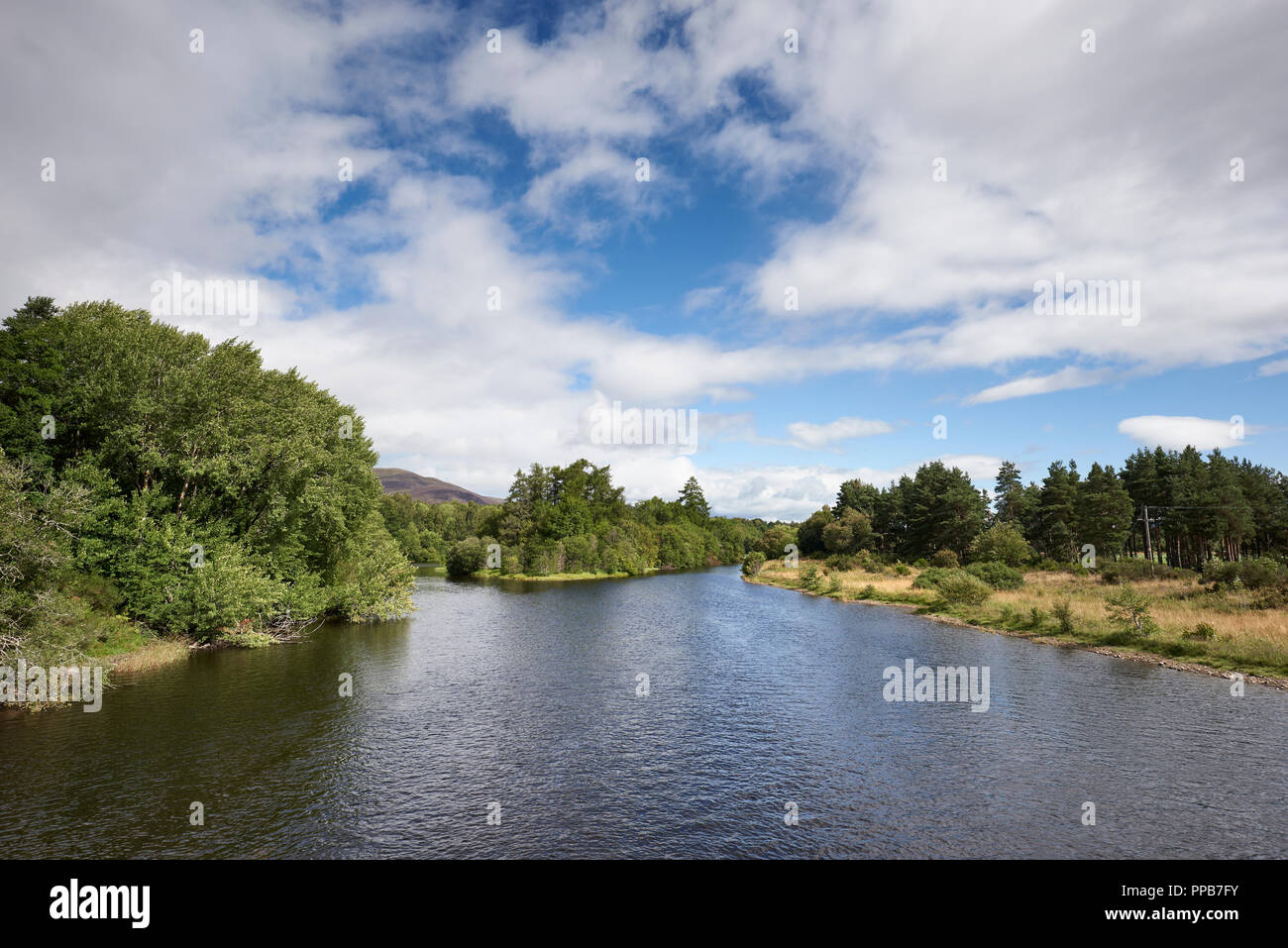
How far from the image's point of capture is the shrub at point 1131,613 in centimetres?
4311

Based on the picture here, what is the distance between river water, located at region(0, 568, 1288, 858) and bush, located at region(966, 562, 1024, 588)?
32.4 metres

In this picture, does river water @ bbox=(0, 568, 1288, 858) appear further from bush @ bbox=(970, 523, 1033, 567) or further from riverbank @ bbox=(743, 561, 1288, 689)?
bush @ bbox=(970, 523, 1033, 567)

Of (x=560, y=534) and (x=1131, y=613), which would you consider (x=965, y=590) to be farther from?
(x=560, y=534)

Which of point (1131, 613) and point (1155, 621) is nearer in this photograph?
point (1155, 621)

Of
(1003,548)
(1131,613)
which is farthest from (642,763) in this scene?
(1003,548)

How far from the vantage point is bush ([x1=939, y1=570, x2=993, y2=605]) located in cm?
6350

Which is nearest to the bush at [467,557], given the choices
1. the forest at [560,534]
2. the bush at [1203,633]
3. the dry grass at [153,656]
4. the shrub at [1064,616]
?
the forest at [560,534]

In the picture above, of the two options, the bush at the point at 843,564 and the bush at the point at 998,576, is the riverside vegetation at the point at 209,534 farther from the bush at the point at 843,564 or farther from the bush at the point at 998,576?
the bush at the point at 843,564

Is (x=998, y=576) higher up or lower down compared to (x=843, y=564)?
higher up

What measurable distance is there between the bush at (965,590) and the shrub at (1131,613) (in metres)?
16.6

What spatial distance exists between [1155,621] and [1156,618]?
Answer: 284 cm

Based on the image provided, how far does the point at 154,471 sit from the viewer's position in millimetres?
41719

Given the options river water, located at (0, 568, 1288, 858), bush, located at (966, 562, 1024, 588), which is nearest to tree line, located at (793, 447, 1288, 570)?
bush, located at (966, 562, 1024, 588)
